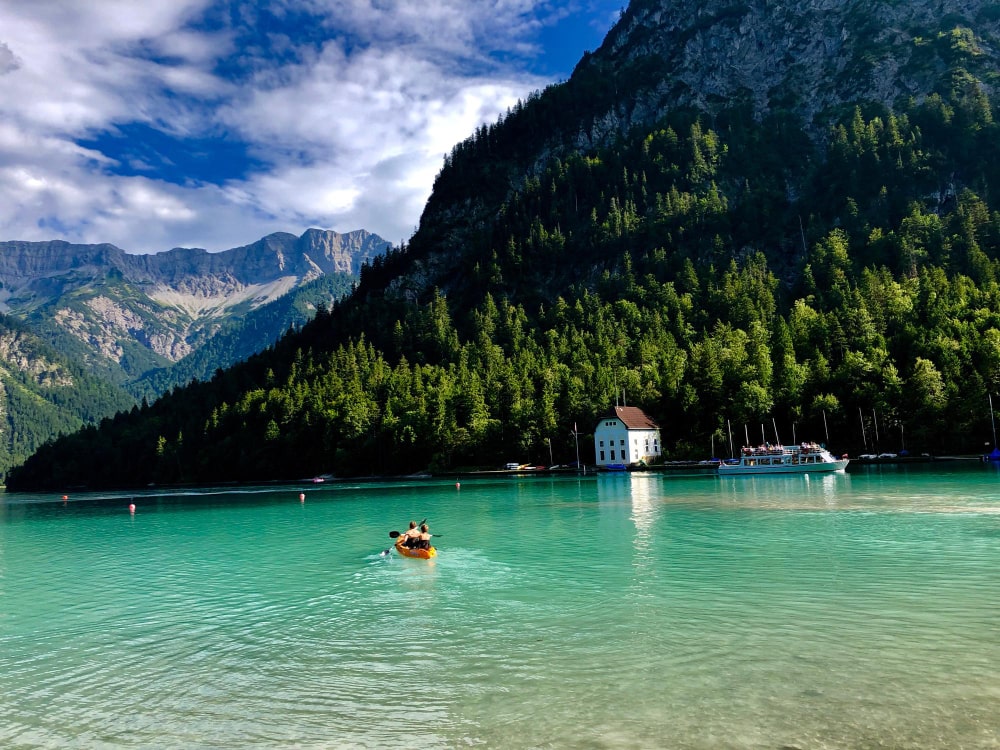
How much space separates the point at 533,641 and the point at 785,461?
96.1 m

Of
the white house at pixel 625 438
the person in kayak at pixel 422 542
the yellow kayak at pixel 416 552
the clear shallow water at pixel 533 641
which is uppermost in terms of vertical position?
the white house at pixel 625 438

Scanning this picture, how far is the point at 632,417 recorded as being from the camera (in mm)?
132875

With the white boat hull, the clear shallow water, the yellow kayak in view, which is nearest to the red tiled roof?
the white boat hull

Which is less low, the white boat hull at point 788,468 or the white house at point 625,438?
the white house at point 625,438

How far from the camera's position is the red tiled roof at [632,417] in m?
131

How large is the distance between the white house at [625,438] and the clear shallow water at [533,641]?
8398 cm

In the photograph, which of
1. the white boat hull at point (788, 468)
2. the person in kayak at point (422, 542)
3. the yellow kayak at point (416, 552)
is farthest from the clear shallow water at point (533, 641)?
the white boat hull at point (788, 468)

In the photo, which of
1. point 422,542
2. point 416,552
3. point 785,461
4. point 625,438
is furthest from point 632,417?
point 416,552

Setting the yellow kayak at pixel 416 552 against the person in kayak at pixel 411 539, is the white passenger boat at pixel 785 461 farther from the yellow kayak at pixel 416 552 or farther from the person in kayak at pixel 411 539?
the yellow kayak at pixel 416 552

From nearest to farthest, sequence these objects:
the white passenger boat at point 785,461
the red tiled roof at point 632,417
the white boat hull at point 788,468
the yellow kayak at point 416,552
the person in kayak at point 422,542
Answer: the yellow kayak at point 416,552 → the person in kayak at point 422,542 → the white boat hull at point 788,468 → the white passenger boat at point 785,461 → the red tiled roof at point 632,417

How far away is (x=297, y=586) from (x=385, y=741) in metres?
19.2

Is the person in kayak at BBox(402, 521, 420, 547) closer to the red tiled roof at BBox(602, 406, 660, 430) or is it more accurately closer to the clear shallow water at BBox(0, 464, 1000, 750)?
the clear shallow water at BBox(0, 464, 1000, 750)

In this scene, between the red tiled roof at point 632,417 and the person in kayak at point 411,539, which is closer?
the person in kayak at point 411,539

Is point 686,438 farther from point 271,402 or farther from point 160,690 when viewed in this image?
point 160,690
